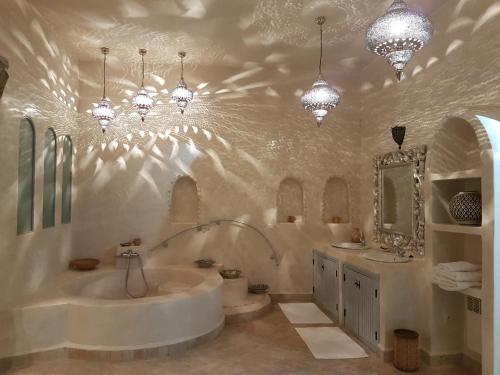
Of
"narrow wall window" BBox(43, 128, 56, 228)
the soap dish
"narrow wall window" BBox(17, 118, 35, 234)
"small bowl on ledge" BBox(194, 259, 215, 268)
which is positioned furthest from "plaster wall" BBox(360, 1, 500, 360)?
"narrow wall window" BBox(43, 128, 56, 228)

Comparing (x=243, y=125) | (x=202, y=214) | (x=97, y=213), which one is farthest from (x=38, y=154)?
(x=243, y=125)

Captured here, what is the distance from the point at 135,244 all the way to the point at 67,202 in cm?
100

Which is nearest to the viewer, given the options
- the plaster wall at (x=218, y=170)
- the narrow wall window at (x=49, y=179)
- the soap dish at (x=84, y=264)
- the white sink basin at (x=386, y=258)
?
the white sink basin at (x=386, y=258)

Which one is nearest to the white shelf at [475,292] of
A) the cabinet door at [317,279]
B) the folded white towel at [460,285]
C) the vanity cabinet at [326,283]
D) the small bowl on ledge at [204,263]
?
the folded white towel at [460,285]

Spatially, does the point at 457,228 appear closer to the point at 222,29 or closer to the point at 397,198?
the point at 397,198

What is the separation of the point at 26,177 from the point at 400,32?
3457 mm

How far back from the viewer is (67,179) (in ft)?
15.1

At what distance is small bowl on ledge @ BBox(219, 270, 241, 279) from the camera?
4.71 m

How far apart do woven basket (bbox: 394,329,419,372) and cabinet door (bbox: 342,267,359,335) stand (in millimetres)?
659

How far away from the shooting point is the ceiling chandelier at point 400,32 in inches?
83.1

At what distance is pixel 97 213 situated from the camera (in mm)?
4895

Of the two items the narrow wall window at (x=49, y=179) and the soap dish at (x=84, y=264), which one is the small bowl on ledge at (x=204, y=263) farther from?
the narrow wall window at (x=49, y=179)

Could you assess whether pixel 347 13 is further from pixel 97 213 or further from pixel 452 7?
pixel 97 213

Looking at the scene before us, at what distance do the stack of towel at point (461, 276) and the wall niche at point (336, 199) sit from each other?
244cm
